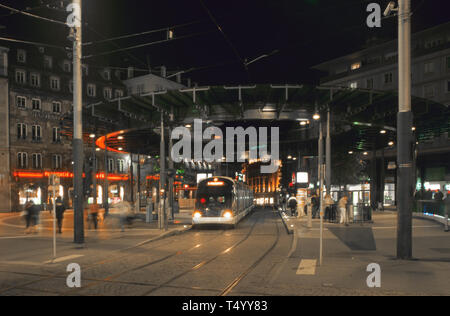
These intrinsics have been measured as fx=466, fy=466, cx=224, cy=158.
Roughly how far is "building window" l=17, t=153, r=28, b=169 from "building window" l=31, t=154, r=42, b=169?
3.32ft

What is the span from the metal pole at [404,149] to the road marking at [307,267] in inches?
96.1

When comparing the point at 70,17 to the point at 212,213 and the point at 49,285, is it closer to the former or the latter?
the point at 49,285

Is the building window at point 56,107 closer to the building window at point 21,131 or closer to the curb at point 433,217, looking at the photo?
the building window at point 21,131

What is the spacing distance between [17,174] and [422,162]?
4691 cm

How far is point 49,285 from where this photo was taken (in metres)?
10.1

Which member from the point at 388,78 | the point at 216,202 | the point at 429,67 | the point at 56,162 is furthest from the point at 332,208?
the point at 56,162

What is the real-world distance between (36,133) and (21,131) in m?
2.45

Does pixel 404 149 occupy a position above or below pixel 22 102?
below

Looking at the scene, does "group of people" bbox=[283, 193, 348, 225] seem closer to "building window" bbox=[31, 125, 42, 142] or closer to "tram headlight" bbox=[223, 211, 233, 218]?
"tram headlight" bbox=[223, 211, 233, 218]

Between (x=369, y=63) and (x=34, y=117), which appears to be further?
(x=369, y=63)

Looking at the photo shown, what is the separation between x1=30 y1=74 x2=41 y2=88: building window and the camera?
56888mm

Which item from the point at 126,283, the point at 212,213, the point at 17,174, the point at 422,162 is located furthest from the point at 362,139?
the point at 17,174

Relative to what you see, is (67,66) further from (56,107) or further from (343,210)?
(343,210)

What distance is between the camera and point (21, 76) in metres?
55.4
